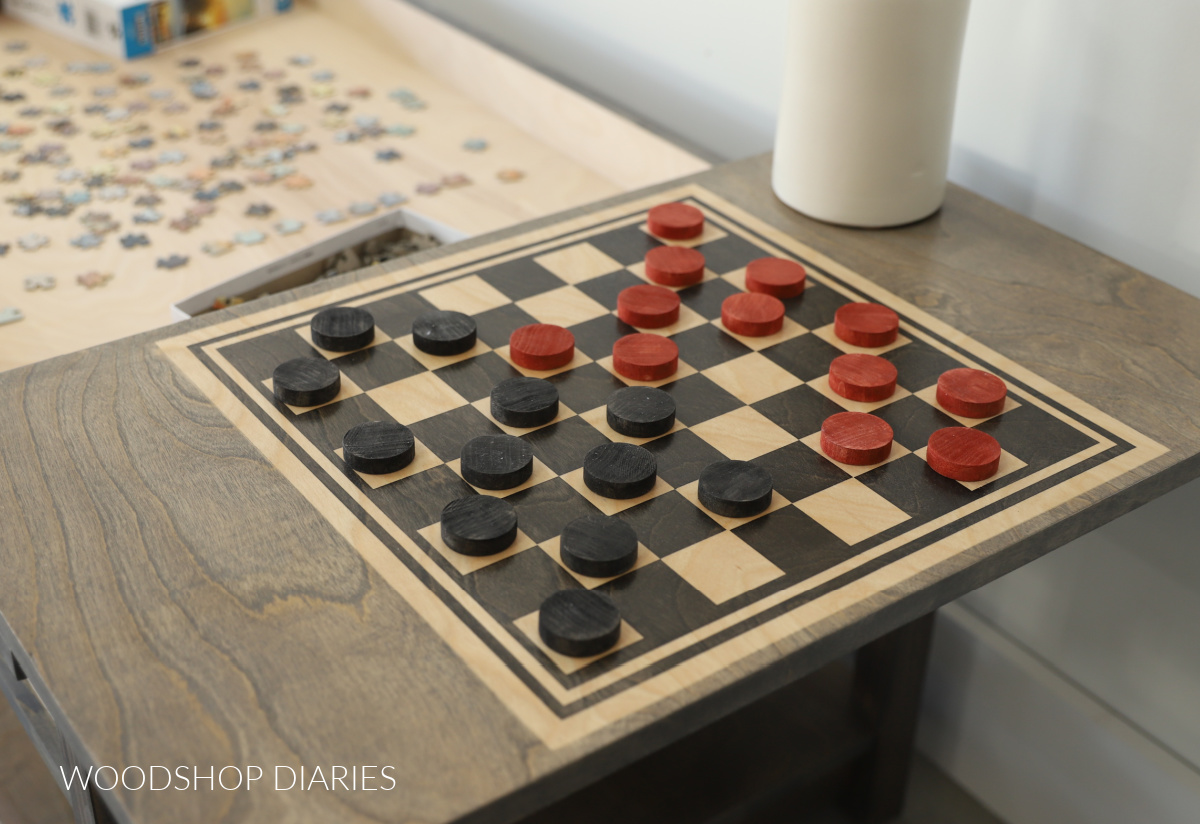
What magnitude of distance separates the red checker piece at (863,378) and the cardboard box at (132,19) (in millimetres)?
1618

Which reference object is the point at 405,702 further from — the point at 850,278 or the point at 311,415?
the point at 850,278

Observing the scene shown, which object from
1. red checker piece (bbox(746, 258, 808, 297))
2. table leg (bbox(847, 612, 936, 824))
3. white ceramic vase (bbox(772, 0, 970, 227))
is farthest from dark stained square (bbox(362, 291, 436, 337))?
table leg (bbox(847, 612, 936, 824))

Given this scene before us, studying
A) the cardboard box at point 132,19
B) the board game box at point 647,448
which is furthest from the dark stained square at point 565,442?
the cardboard box at point 132,19

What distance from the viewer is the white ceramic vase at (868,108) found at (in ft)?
3.58

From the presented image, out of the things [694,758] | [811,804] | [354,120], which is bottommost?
[811,804]

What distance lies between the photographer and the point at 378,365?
1.02m

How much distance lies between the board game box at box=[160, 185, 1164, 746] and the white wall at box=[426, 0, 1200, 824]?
0.34m

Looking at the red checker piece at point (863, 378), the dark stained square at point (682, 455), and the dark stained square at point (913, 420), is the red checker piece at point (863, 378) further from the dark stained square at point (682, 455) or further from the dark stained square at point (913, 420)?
the dark stained square at point (682, 455)

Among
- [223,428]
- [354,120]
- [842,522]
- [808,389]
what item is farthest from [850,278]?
[354,120]

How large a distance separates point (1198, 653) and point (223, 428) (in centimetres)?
117

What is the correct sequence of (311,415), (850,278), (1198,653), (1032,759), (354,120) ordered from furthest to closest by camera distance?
1. (354,120)
2. (1032,759)
3. (1198,653)
4. (850,278)
5. (311,415)

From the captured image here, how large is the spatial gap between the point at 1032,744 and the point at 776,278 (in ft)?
2.87

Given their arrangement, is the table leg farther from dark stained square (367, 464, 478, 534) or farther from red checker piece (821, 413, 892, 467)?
dark stained square (367, 464, 478, 534)

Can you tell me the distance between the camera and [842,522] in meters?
0.84
